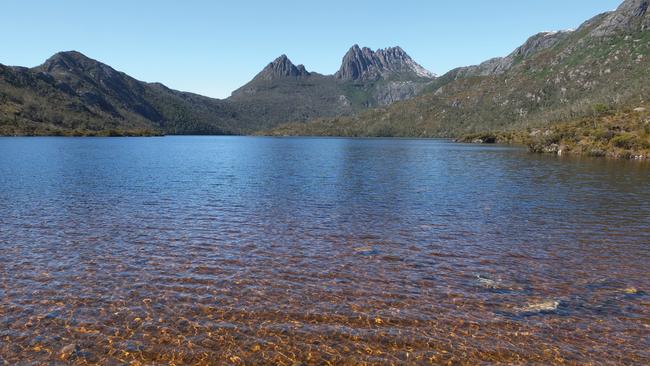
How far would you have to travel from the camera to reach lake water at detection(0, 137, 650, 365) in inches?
637

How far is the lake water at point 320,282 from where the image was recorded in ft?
53.1

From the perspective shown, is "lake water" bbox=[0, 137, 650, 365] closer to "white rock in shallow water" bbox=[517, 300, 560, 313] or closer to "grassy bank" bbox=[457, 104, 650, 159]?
"white rock in shallow water" bbox=[517, 300, 560, 313]

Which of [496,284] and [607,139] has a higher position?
[607,139]

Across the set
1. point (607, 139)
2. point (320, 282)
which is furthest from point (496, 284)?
point (607, 139)

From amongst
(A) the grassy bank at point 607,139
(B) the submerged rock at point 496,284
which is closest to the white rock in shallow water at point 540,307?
(B) the submerged rock at point 496,284

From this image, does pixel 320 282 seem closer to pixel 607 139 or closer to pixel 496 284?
pixel 496 284

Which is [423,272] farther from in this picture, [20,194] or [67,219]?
[20,194]

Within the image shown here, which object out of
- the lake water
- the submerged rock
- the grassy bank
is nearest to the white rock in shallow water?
the lake water

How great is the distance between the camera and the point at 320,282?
75.4ft

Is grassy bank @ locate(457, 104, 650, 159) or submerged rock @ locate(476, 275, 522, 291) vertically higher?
grassy bank @ locate(457, 104, 650, 159)

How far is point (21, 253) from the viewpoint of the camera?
26719 mm

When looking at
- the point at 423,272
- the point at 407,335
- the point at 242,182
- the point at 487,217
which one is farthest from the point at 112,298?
the point at 242,182

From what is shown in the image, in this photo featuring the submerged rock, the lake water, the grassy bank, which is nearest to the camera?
the lake water

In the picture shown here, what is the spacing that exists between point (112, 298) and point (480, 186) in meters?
57.6
